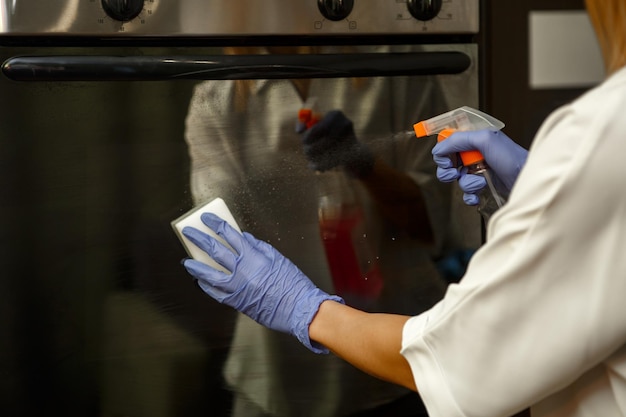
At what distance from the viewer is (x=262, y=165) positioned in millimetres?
1092

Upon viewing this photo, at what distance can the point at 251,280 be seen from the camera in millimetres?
970

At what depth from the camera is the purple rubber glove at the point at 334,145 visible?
1106 mm

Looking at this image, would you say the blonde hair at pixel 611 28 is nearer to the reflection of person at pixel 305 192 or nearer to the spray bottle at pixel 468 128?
the spray bottle at pixel 468 128

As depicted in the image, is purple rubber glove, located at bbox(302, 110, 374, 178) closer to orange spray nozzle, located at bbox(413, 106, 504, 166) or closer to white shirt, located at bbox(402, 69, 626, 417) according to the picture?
orange spray nozzle, located at bbox(413, 106, 504, 166)

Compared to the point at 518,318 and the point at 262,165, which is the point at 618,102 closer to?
the point at 518,318

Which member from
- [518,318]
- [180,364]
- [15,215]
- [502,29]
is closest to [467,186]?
[502,29]

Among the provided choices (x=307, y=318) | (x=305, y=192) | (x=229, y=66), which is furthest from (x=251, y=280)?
(x=229, y=66)

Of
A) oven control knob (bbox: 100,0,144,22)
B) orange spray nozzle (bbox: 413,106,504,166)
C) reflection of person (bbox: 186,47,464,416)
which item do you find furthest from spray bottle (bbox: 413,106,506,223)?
oven control knob (bbox: 100,0,144,22)

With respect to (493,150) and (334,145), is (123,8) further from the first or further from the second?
(493,150)

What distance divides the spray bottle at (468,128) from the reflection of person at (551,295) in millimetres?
304

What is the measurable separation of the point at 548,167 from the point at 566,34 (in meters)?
0.57

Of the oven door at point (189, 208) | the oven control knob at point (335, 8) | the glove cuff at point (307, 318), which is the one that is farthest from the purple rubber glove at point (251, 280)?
the oven control knob at point (335, 8)

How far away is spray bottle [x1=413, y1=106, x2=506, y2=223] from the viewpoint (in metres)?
1.01

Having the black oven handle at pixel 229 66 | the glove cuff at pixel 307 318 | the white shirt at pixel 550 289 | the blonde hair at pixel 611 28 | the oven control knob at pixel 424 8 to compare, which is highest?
the oven control knob at pixel 424 8
